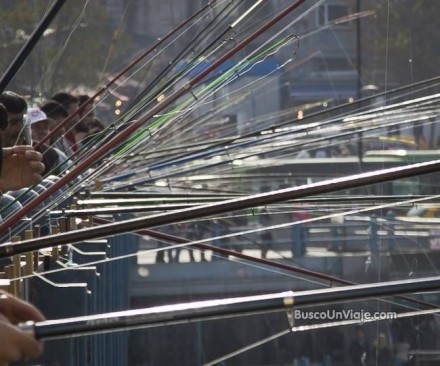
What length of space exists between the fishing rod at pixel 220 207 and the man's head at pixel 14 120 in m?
2.53

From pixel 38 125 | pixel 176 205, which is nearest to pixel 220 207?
pixel 176 205

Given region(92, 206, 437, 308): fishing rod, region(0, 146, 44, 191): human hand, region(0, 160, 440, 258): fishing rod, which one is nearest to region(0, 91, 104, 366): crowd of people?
region(0, 146, 44, 191): human hand

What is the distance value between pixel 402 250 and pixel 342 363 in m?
0.83

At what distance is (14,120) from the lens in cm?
715

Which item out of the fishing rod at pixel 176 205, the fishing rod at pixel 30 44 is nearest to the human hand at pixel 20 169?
the fishing rod at pixel 30 44

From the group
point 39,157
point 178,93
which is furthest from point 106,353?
point 39,157

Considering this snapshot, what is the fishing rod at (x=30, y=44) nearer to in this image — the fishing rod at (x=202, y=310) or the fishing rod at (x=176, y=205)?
the fishing rod at (x=202, y=310)

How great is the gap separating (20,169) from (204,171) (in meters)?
6.11

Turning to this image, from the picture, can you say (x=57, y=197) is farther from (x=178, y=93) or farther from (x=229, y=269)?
(x=229, y=269)

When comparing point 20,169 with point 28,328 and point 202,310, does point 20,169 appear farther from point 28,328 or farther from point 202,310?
point 28,328

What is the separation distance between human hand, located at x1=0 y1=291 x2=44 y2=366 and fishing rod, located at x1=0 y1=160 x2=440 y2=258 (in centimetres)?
69

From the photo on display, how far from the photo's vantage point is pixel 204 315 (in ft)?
11.9

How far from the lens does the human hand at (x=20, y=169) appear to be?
208 inches

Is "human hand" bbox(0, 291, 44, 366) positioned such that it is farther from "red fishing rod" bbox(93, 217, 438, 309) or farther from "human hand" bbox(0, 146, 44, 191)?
"red fishing rod" bbox(93, 217, 438, 309)
